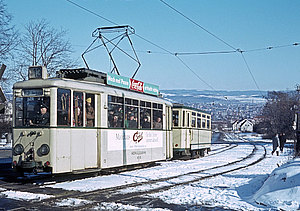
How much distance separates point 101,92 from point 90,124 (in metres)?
1.09

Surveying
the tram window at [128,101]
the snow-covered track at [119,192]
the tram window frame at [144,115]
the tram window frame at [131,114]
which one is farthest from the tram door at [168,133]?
the snow-covered track at [119,192]

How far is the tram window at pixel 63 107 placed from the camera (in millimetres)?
11734

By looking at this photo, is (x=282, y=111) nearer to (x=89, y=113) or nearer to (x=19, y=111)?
(x=89, y=113)

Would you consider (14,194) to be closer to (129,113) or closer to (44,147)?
(44,147)

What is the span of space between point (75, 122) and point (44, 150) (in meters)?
1.26

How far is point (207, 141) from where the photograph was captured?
26.9 meters

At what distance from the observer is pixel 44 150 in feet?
37.5

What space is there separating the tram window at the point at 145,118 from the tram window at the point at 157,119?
1.68 ft

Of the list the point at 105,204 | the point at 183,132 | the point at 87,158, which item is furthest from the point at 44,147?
the point at 183,132

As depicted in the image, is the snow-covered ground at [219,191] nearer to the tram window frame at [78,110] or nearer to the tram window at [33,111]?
the tram window frame at [78,110]

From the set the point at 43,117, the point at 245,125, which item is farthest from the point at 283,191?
the point at 245,125

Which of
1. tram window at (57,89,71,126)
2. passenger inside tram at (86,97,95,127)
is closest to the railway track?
tram window at (57,89,71,126)

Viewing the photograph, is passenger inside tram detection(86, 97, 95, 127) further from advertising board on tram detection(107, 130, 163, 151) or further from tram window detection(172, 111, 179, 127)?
tram window detection(172, 111, 179, 127)

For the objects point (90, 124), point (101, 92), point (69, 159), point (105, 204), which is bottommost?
point (105, 204)
